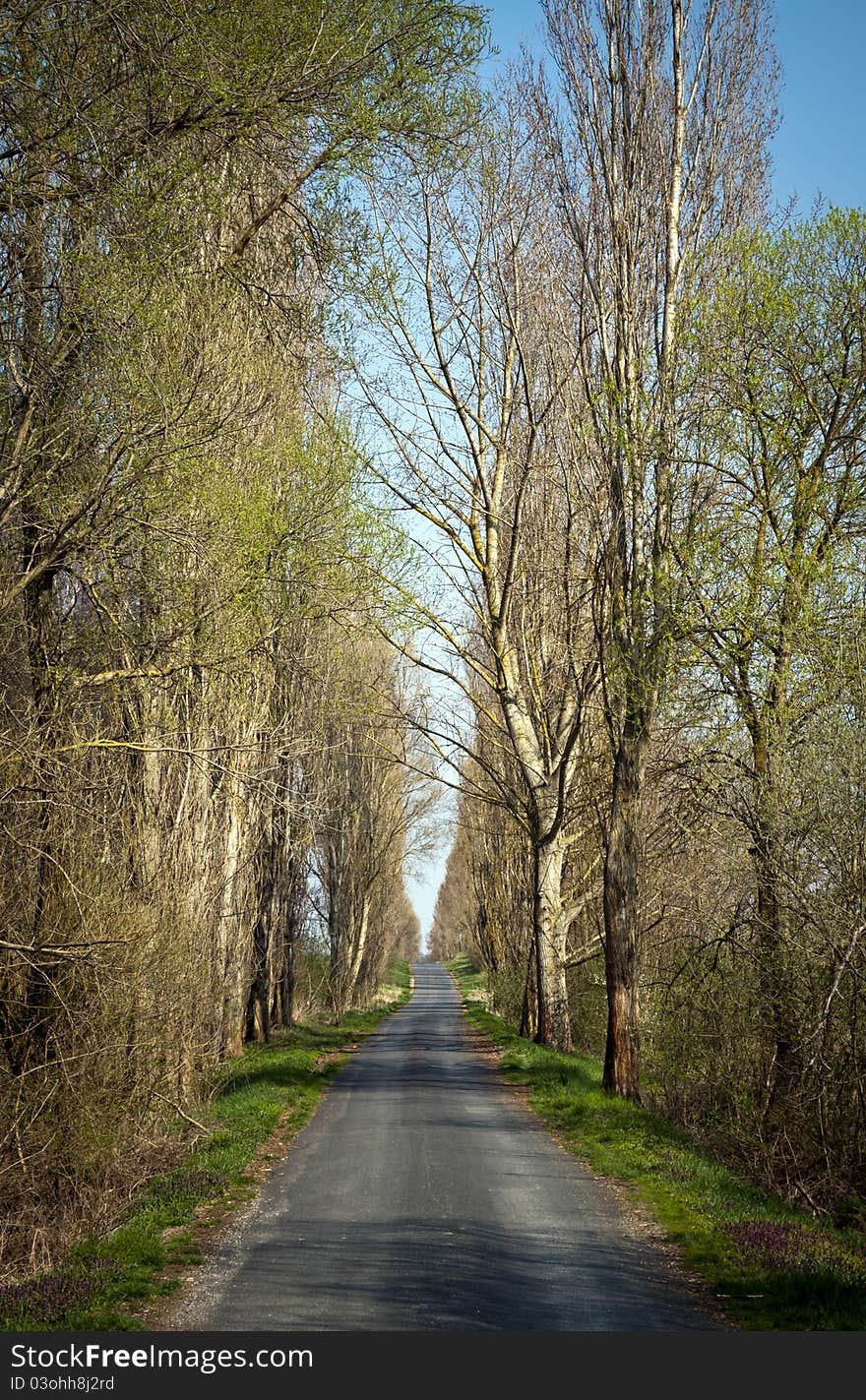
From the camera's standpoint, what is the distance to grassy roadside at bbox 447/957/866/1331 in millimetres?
6676

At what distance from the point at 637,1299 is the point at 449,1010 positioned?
33523 mm

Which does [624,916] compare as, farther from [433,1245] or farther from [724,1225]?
[433,1245]

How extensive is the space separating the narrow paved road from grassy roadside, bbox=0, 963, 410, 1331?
274mm

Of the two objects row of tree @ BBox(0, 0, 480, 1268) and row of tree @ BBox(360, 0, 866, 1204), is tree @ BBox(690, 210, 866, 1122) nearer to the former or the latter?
row of tree @ BBox(360, 0, 866, 1204)

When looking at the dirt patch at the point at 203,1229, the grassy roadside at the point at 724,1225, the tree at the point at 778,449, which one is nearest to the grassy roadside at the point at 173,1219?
the dirt patch at the point at 203,1229

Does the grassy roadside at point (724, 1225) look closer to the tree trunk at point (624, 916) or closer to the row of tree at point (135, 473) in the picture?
the tree trunk at point (624, 916)

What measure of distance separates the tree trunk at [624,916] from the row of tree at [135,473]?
447 centimetres

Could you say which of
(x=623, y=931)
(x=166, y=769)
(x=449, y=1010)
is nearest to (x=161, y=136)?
(x=166, y=769)

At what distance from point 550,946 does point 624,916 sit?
5033mm

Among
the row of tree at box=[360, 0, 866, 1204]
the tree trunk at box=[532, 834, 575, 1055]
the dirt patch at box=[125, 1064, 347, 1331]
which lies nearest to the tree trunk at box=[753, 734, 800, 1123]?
the row of tree at box=[360, 0, 866, 1204]

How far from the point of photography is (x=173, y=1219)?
9016mm

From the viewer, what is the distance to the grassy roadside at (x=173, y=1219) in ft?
21.7

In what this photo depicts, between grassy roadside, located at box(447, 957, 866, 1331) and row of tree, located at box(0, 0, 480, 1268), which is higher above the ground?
row of tree, located at box(0, 0, 480, 1268)

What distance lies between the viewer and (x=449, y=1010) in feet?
130
